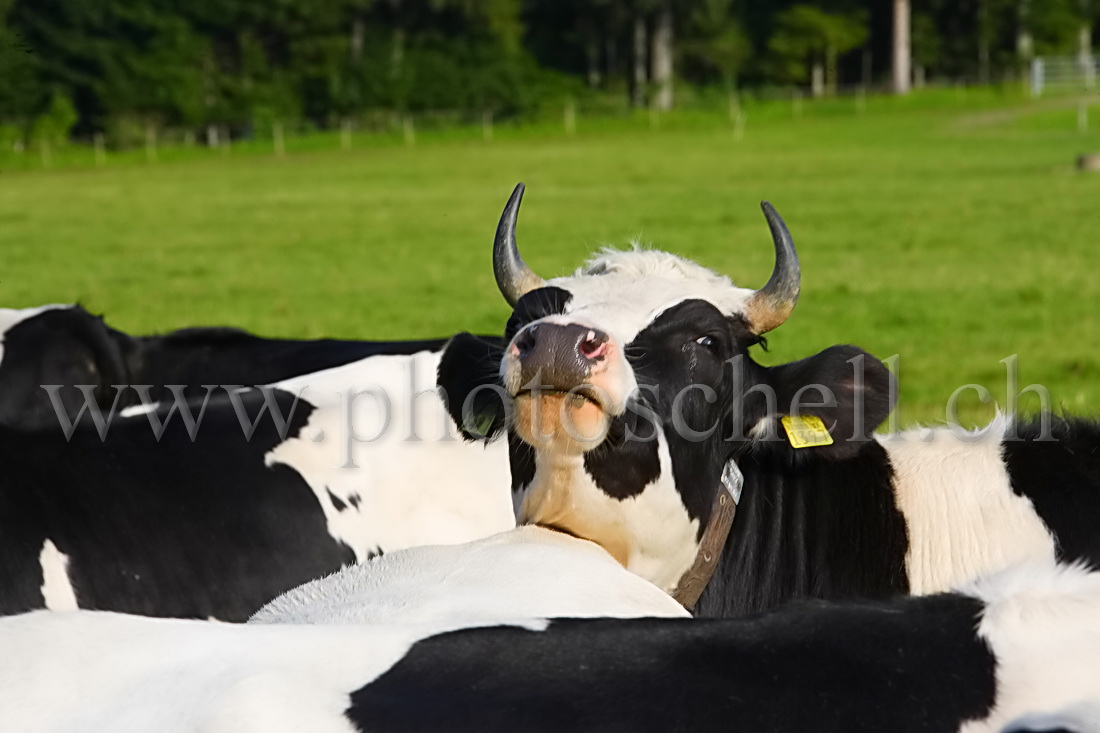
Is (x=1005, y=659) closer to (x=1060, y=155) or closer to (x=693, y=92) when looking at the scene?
(x=1060, y=155)

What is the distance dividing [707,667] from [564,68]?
73.6 meters

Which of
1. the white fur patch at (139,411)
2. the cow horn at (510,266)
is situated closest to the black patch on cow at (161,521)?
the white fur patch at (139,411)

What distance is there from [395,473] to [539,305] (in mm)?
1206

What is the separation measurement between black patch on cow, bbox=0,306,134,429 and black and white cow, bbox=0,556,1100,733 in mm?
4960

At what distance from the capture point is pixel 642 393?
3.58 m

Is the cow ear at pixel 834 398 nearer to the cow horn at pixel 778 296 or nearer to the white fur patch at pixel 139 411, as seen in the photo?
the cow horn at pixel 778 296

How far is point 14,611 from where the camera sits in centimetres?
403

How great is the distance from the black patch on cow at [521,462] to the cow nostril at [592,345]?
372 millimetres

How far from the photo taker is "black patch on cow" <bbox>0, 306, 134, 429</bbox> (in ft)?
22.9

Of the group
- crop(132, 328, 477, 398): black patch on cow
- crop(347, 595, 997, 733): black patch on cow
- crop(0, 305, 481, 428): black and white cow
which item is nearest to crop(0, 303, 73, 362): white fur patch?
crop(0, 305, 481, 428): black and white cow

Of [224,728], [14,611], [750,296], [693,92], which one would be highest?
[693,92]

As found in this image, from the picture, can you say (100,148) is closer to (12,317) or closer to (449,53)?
(449,53)

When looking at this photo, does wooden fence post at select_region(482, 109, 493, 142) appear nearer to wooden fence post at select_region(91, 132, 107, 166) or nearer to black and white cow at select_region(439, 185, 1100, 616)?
wooden fence post at select_region(91, 132, 107, 166)

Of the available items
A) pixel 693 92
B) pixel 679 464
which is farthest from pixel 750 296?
pixel 693 92
